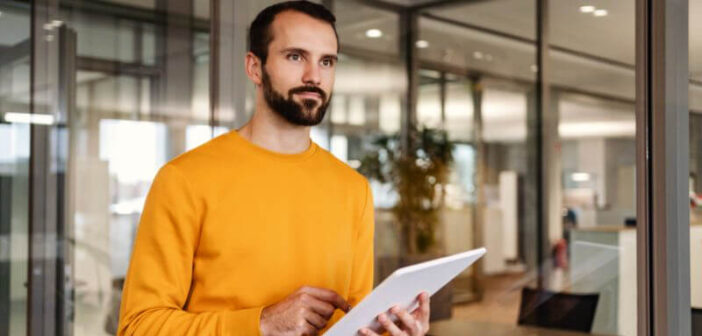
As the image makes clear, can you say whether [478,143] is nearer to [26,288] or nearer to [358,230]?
[26,288]

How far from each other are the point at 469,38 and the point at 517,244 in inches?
54.4

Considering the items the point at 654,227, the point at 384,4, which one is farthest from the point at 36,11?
the point at 654,227

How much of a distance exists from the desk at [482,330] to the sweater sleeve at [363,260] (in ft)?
3.21

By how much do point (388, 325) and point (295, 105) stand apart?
49cm

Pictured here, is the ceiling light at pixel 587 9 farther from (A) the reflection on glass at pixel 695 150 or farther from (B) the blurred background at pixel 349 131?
(A) the reflection on glass at pixel 695 150

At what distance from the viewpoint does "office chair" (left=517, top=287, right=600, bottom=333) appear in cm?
341

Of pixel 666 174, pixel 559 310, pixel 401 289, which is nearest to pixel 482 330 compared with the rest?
pixel 559 310

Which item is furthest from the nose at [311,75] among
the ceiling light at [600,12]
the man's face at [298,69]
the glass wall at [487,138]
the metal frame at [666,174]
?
the glass wall at [487,138]

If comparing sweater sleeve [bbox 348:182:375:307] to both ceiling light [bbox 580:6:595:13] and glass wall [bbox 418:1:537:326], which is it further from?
glass wall [bbox 418:1:537:326]

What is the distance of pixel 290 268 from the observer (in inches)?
66.6

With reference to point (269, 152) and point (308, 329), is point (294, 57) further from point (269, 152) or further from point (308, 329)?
point (308, 329)

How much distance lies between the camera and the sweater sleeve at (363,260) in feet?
5.93

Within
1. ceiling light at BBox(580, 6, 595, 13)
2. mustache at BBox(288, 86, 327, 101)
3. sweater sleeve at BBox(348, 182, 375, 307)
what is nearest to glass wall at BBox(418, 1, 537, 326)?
ceiling light at BBox(580, 6, 595, 13)

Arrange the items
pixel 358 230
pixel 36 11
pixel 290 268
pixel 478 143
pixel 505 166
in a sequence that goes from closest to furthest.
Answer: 1. pixel 290 268
2. pixel 358 230
3. pixel 36 11
4. pixel 505 166
5. pixel 478 143
